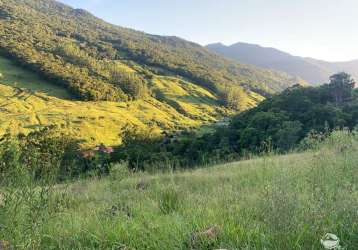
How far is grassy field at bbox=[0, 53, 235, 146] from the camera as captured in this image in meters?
107

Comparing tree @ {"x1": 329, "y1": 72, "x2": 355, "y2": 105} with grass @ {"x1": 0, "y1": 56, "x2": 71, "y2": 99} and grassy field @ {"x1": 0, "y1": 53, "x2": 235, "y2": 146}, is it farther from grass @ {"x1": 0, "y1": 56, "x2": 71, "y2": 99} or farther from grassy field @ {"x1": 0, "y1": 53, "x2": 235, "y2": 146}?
grass @ {"x1": 0, "y1": 56, "x2": 71, "y2": 99}

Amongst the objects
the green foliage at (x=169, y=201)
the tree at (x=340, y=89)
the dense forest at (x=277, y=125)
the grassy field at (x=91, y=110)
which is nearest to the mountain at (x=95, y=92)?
the grassy field at (x=91, y=110)

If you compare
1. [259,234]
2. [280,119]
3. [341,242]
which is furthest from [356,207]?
[280,119]

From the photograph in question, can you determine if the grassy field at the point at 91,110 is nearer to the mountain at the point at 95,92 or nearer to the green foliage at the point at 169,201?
the mountain at the point at 95,92

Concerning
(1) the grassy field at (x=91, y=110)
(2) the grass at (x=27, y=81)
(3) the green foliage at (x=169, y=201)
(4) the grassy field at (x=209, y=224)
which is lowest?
(1) the grassy field at (x=91, y=110)

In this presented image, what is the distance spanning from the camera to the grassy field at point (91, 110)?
350 feet

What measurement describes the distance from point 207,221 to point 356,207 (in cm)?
137

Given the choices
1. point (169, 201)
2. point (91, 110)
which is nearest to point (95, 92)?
point (91, 110)

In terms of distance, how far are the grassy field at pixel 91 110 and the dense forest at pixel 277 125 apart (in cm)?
2803

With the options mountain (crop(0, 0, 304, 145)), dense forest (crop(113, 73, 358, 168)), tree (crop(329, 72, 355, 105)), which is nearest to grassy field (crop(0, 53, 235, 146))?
mountain (crop(0, 0, 304, 145))

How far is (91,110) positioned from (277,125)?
255ft

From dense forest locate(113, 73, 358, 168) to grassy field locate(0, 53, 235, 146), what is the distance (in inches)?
1104

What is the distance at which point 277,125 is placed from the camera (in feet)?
192

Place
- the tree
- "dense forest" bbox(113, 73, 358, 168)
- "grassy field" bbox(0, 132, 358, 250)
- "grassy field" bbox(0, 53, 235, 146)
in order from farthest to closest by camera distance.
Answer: "grassy field" bbox(0, 53, 235, 146) → the tree → "dense forest" bbox(113, 73, 358, 168) → "grassy field" bbox(0, 132, 358, 250)
